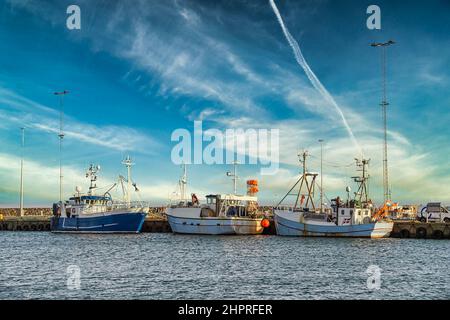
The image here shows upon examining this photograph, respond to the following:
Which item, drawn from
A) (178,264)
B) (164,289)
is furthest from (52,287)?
(178,264)

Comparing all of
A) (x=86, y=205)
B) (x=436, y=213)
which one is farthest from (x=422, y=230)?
(x=86, y=205)

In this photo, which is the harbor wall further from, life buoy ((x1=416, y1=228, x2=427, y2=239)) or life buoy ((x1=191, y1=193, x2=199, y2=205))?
life buoy ((x1=191, y1=193, x2=199, y2=205))

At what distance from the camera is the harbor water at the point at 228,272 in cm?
3672

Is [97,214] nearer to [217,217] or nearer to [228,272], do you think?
[217,217]

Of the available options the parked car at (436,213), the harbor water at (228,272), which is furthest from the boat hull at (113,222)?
the parked car at (436,213)

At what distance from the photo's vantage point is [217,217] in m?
101

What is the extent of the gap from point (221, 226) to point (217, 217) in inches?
82.8

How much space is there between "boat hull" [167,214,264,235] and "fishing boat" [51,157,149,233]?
1079 centimetres

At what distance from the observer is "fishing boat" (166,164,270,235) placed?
9994 centimetres

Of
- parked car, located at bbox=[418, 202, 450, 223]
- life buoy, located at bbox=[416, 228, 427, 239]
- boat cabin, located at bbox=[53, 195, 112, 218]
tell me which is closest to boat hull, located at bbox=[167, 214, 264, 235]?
boat cabin, located at bbox=[53, 195, 112, 218]

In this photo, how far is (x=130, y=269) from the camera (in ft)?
160

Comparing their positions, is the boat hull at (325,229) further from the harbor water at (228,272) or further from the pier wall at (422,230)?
the harbor water at (228,272)
